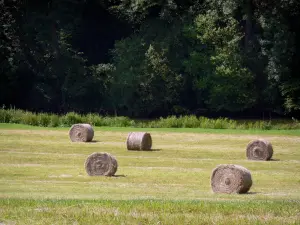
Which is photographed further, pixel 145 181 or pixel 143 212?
pixel 145 181

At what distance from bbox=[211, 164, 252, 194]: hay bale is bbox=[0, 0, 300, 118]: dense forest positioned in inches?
1530

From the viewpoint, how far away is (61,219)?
47.0 ft

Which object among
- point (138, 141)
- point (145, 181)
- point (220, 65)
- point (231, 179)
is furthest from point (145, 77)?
point (231, 179)

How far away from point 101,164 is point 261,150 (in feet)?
31.1

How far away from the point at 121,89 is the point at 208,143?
1064 inches

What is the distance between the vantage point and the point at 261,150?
32.0 m

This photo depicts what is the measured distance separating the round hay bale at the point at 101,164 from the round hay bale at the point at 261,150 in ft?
30.1

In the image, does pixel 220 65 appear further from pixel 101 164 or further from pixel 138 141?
pixel 101 164

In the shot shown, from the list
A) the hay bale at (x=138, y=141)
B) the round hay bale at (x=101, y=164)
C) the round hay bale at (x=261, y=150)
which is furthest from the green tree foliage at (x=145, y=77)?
the round hay bale at (x=101, y=164)

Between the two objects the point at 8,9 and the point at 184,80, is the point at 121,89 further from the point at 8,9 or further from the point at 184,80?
the point at 8,9

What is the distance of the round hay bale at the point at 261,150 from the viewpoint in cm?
3194

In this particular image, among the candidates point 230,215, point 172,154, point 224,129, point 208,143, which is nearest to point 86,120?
point 224,129

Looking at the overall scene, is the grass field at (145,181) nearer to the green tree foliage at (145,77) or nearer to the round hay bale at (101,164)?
the round hay bale at (101,164)

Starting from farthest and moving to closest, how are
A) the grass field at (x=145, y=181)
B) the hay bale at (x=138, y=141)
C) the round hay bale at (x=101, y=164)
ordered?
the hay bale at (x=138, y=141) → the round hay bale at (x=101, y=164) → the grass field at (x=145, y=181)
